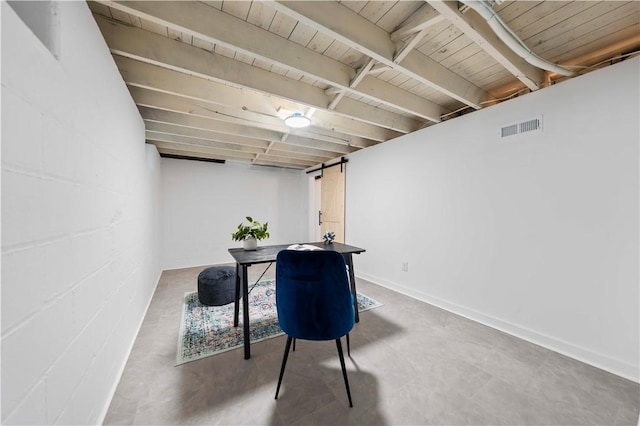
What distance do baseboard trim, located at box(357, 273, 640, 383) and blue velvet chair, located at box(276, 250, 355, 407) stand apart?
6.26ft

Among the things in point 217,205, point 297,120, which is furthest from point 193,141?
point 297,120

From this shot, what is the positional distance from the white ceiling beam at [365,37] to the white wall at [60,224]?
3.47 feet

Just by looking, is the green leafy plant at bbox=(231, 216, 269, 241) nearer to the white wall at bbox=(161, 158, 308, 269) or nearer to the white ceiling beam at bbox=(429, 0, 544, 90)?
the white ceiling beam at bbox=(429, 0, 544, 90)

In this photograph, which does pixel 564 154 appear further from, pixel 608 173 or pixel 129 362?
pixel 129 362

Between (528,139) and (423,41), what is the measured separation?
1409mm

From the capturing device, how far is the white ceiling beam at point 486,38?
4.30 feet

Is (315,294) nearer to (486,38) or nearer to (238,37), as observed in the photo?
(238,37)

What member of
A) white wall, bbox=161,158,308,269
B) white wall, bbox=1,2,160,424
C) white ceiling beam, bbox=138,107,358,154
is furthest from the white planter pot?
white wall, bbox=161,158,308,269

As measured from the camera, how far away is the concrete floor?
1.35 metres

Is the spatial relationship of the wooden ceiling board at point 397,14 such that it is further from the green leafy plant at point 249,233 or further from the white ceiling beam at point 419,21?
the green leafy plant at point 249,233

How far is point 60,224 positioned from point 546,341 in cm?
347

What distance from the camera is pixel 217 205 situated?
198 inches

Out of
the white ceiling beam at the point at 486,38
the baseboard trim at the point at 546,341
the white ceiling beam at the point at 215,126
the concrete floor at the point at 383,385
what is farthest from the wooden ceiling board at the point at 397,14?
the baseboard trim at the point at 546,341

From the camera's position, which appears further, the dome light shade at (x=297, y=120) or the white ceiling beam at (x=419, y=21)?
the dome light shade at (x=297, y=120)
